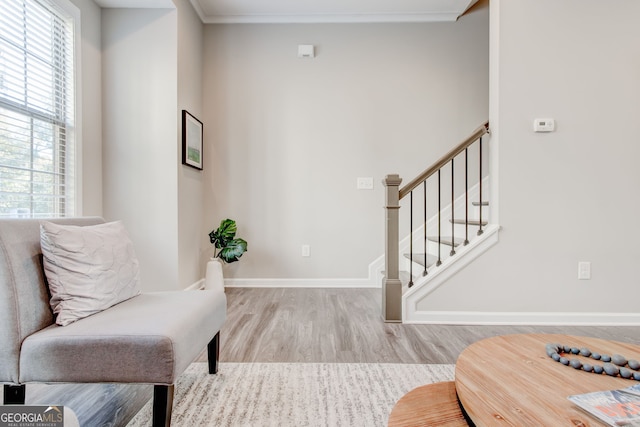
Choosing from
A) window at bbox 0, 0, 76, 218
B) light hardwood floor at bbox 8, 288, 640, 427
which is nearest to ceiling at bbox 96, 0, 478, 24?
window at bbox 0, 0, 76, 218

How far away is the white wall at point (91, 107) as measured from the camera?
8.44 ft

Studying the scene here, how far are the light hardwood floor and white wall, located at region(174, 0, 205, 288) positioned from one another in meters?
0.59

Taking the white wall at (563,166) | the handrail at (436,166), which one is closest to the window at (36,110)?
the handrail at (436,166)

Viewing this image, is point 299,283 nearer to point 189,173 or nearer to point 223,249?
point 223,249

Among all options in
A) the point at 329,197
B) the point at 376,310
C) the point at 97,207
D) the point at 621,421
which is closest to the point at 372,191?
the point at 329,197

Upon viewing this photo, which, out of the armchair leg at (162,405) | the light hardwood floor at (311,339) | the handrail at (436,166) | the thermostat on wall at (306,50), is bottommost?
the light hardwood floor at (311,339)

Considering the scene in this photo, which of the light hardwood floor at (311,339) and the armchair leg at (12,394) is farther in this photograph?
the light hardwood floor at (311,339)

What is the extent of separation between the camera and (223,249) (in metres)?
3.25

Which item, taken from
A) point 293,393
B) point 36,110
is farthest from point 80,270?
point 36,110

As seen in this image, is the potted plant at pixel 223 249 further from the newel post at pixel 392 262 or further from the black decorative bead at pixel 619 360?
the black decorative bead at pixel 619 360

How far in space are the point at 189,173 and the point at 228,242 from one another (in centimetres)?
78

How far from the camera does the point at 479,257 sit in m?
2.46

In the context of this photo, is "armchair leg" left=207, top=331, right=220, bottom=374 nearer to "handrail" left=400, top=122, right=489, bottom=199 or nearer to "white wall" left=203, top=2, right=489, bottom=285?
"handrail" left=400, top=122, right=489, bottom=199

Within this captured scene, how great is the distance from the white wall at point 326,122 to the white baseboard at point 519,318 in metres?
1.17
